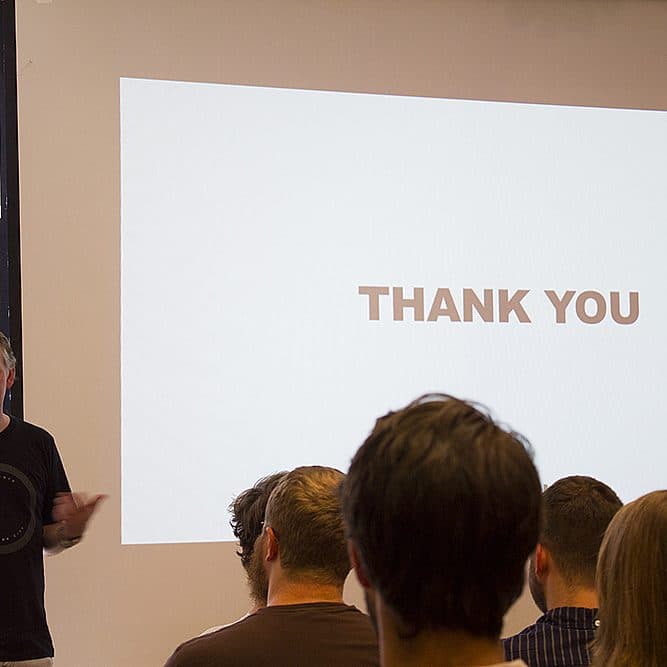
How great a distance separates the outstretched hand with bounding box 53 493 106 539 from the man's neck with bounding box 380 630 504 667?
2103mm

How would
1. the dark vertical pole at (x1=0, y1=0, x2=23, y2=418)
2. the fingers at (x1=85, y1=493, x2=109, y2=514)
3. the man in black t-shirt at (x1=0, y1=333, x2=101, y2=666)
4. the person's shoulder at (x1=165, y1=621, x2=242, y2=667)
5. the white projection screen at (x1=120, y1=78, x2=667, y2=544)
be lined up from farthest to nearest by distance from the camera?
the white projection screen at (x1=120, y1=78, x2=667, y2=544)
the dark vertical pole at (x1=0, y1=0, x2=23, y2=418)
the man in black t-shirt at (x1=0, y1=333, x2=101, y2=666)
the fingers at (x1=85, y1=493, x2=109, y2=514)
the person's shoulder at (x1=165, y1=621, x2=242, y2=667)

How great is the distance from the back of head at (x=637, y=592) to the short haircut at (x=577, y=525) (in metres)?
0.69

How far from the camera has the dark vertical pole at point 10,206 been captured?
378cm

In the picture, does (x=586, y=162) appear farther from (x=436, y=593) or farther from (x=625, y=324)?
(x=436, y=593)

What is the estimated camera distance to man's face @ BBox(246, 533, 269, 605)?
98.3 inches

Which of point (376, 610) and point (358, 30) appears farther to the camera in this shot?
point (358, 30)

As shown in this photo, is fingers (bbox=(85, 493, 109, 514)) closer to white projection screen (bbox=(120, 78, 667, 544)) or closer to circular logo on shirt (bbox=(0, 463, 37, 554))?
circular logo on shirt (bbox=(0, 463, 37, 554))

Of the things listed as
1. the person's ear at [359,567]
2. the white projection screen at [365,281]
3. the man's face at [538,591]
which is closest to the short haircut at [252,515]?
the man's face at [538,591]

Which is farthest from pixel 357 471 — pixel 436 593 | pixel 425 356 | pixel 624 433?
pixel 624 433

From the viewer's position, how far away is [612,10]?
15.0 ft

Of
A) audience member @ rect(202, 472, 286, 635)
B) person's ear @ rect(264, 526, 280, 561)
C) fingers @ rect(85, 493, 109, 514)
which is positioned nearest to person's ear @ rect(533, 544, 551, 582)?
person's ear @ rect(264, 526, 280, 561)

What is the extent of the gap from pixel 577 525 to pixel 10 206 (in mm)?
2406

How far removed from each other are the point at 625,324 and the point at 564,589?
2340 mm

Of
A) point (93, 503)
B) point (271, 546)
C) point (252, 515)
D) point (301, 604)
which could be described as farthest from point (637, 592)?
point (93, 503)
